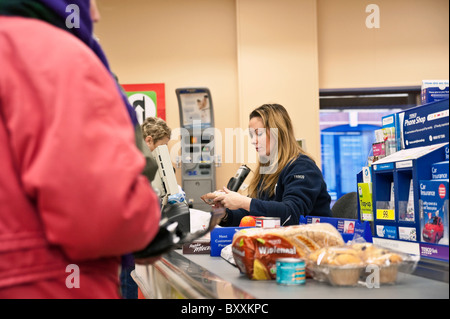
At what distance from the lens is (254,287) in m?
1.18

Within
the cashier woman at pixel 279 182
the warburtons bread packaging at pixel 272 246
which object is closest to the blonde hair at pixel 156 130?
the cashier woman at pixel 279 182

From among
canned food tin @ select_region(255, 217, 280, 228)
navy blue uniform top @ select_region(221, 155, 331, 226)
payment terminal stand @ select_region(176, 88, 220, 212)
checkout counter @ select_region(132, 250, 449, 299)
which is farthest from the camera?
payment terminal stand @ select_region(176, 88, 220, 212)

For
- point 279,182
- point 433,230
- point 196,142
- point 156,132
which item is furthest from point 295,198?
point 196,142

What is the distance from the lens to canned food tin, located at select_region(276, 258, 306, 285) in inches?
46.5

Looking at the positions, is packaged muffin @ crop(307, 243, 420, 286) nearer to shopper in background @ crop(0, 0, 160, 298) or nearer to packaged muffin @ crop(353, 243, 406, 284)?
packaged muffin @ crop(353, 243, 406, 284)

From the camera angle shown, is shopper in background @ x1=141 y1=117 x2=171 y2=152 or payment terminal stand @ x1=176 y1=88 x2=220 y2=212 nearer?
shopper in background @ x1=141 y1=117 x2=171 y2=152

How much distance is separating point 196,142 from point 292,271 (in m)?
4.75

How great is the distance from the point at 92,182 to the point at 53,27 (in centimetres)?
29

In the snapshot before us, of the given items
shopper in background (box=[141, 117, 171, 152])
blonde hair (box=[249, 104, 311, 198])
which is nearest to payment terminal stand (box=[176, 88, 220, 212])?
shopper in background (box=[141, 117, 171, 152])

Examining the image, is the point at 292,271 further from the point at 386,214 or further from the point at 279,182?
the point at 279,182

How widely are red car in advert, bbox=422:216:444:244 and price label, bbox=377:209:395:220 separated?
16 centimetres

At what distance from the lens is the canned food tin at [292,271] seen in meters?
1.18

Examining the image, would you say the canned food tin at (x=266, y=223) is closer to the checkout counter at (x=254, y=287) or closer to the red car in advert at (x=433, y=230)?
the checkout counter at (x=254, y=287)
